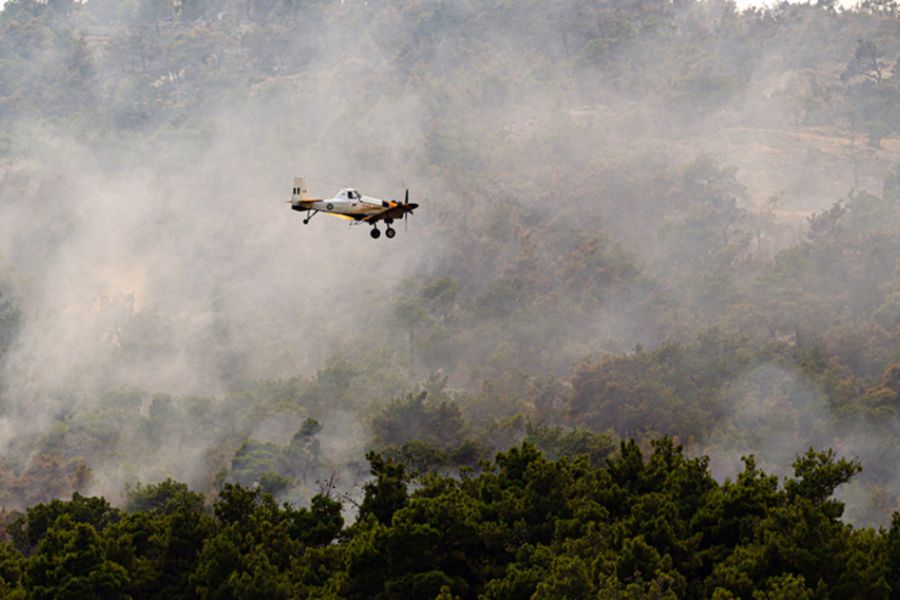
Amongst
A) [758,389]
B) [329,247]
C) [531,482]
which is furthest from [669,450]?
[329,247]

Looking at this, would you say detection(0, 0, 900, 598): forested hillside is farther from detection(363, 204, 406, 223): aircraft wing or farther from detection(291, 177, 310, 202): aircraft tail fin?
detection(291, 177, 310, 202): aircraft tail fin

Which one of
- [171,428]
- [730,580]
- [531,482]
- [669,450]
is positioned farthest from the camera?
[171,428]

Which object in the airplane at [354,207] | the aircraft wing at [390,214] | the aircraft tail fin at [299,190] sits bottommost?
the aircraft wing at [390,214]

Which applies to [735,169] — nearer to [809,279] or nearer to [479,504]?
[809,279]

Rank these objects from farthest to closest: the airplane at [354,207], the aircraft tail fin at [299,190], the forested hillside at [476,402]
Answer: the aircraft tail fin at [299,190]
the airplane at [354,207]
the forested hillside at [476,402]

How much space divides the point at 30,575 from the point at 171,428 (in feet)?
267

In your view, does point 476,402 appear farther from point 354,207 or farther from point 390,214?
point 390,214

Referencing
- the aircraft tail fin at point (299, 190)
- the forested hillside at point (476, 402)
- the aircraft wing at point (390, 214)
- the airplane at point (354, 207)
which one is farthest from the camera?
the aircraft tail fin at point (299, 190)

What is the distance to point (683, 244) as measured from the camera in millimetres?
181750

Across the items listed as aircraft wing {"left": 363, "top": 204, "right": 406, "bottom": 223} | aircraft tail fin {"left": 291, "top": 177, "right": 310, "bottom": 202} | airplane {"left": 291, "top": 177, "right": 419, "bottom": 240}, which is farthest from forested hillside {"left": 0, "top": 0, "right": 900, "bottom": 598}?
aircraft tail fin {"left": 291, "top": 177, "right": 310, "bottom": 202}

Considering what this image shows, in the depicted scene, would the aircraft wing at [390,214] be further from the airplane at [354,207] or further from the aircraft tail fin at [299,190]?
the aircraft tail fin at [299,190]

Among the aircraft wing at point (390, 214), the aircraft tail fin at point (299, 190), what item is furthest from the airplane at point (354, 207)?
the aircraft tail fin at point (299, 190)

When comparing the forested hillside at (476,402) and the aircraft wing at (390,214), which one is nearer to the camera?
the forested hillside at (476,402)

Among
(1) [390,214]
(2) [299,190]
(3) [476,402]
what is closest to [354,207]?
(1) [390,214]
